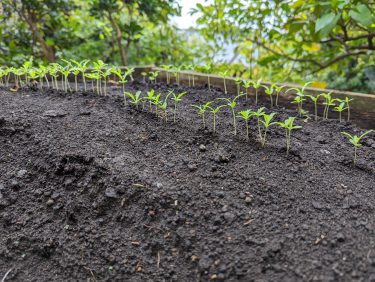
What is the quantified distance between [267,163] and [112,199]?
632 millimetres

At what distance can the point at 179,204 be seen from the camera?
1126mm

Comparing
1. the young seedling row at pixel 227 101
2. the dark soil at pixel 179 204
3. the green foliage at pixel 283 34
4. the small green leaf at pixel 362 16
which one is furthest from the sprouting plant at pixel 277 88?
the green foliage at pixel 283 34

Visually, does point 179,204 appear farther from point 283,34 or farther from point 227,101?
point 283,34

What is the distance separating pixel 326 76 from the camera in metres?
4.32

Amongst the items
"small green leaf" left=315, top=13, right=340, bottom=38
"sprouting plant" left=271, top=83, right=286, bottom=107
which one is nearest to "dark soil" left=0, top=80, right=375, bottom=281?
"sprouting plant" left=271, top=83, right=286, bottom=107

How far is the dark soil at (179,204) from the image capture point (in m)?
0.96

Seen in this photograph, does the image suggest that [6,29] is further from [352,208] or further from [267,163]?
[352,208]

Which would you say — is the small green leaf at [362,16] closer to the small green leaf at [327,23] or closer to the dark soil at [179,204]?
the small green leaf at [327,23]

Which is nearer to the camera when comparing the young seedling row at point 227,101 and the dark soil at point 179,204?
the dark soil at point 179,204

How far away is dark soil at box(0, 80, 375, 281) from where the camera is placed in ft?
3.15

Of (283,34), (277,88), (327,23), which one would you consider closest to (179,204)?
→ (277,88)

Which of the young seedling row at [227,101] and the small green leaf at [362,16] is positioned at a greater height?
the small green leaf at [362,16]

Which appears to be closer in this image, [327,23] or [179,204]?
[179,204]

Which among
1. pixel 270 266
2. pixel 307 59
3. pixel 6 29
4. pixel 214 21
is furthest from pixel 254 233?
pixel 6 29
